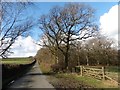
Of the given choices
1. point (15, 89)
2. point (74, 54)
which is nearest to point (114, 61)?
point (74, 54)

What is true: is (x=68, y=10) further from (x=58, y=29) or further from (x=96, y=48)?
(x=96, y=48)

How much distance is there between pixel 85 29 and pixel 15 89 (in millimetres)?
27125

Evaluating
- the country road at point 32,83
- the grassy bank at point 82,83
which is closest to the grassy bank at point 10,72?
the country road at point 32,83

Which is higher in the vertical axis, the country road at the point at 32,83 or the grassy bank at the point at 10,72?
the grassy bank at the point at 10,72

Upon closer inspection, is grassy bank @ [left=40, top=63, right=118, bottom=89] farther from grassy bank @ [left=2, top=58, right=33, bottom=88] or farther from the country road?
grassy bank @ [left=2, top=58, right=33, bottom=88]

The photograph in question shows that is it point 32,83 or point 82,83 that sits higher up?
point 82,83

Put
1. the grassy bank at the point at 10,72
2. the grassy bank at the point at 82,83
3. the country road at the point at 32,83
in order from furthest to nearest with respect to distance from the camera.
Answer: the grassy bank at the point at 10,72, the country road at the point at 32,83, the grassy bank at the point at 82,83

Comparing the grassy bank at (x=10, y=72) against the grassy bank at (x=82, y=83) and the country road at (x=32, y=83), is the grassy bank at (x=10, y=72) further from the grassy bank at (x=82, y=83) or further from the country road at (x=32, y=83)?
the grassy bank at (x=82, y=83)

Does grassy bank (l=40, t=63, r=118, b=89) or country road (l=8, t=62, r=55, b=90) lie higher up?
grassy bank (l=40, t=63, r=118, b=89)

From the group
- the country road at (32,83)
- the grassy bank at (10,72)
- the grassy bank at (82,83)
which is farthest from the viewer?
the grassy bank at (10,72)

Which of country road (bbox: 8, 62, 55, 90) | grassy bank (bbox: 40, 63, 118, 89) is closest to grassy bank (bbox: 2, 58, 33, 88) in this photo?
country road (bbox: 8, 62, 55, 90)

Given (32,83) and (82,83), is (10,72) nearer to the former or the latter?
(32,83)

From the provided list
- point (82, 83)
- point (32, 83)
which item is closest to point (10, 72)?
point (32, 83)

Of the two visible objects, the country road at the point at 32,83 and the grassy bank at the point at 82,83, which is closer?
the grassy bank at the point at 82,83
